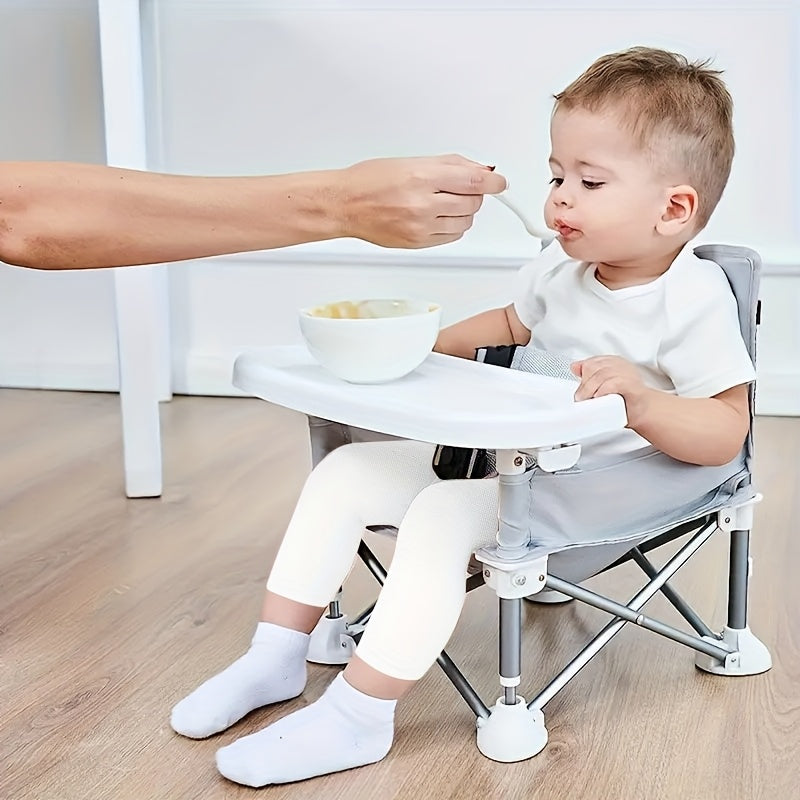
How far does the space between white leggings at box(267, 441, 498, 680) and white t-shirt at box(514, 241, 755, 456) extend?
0.61 feet

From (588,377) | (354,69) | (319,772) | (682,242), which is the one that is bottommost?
(319,772)

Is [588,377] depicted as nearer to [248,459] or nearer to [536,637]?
[536,637]

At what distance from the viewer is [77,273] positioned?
255cm

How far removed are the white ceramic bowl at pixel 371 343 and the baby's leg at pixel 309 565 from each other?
124mm

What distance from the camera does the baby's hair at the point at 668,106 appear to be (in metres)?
1.15

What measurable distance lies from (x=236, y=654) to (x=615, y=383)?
0.54 meters

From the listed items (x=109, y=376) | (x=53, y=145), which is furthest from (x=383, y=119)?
(x=109, y=376)

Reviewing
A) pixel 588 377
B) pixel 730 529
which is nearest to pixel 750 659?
pixel 730 529

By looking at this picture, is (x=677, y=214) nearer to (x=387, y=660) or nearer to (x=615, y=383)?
(x=615, y=383)

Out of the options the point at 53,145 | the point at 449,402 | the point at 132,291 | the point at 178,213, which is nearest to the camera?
the point at 449,402

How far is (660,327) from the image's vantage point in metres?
1.18

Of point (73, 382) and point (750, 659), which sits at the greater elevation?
point (73, 382)

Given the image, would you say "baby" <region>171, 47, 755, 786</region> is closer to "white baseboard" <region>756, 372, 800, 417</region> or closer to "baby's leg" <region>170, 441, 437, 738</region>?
"baby's leg" <region>170, 441, 437, 738</region>

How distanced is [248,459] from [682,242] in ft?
3.44
